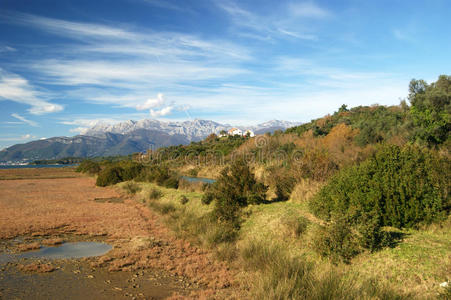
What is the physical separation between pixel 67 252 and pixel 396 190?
1093 cm

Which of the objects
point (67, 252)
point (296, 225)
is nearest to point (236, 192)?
point (296, 225)

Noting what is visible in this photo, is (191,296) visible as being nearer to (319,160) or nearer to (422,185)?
(422,185)

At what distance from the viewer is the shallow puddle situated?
864cm

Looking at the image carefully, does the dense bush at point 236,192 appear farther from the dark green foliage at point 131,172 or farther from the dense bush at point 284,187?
the dark green foliage at point 131,172

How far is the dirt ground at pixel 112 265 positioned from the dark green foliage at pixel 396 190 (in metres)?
4.57

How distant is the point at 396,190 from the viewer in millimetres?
8406

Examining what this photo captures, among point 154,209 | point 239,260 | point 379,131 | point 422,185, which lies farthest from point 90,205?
point 379,131

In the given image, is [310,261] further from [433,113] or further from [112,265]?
[433,113]

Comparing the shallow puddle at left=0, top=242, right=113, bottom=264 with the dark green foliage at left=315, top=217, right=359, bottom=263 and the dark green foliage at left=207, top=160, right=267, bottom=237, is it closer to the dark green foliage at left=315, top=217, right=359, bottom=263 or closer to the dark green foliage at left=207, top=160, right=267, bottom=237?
the dark green foliage at left=207, top=160, right=267, bottom=237

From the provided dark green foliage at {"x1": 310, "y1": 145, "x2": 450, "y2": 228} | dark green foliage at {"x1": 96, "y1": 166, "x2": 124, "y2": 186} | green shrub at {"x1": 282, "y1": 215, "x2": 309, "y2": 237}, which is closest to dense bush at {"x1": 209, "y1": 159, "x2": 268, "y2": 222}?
green shrub at {"x1": 282, "y1": 215, "x2": 309, "y2": 237}

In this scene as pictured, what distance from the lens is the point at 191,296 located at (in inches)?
255

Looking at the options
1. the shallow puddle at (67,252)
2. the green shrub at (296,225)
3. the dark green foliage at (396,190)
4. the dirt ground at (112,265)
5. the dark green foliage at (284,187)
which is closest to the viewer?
the dirt ground at (112,265)

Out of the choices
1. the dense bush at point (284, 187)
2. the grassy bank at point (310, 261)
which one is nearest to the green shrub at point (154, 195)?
the grassy bank at point (310, 261)

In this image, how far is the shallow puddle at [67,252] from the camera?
864 cm
